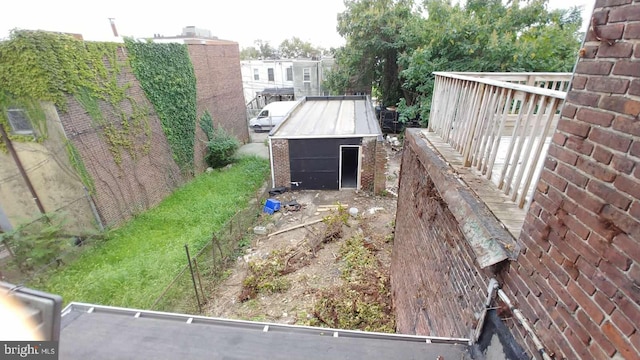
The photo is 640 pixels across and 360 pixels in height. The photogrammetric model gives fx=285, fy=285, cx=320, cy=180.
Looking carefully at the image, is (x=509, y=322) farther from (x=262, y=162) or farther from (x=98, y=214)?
(x=262, y=162)

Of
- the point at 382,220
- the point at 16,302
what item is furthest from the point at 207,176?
the point at 16,302

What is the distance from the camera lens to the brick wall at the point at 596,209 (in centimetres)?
103

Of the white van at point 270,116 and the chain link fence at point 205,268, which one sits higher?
the white van at point 270,116

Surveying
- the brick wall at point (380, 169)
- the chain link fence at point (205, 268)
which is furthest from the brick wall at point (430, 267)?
the brick wall at point (380, 169)

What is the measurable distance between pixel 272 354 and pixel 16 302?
1583 millimetres

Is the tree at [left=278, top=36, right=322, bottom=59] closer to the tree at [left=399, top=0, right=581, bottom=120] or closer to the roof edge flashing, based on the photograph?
the tree at [left=399, top=0, right=581, bottom=120]

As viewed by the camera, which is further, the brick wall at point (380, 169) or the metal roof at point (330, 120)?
the metal roof at point (330, 120)

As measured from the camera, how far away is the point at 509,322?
1683mm

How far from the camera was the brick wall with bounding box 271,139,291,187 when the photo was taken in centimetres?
1034

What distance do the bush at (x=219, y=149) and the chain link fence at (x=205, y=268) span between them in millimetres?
5279

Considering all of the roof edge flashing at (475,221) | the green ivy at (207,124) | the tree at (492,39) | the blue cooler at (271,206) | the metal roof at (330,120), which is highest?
the tree at (492,39)

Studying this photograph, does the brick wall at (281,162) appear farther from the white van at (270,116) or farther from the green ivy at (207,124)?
the white van at (270,116)

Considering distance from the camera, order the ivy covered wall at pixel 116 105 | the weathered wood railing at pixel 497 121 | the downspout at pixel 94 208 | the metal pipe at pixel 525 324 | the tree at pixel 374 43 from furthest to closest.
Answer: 1. the tree at pixel 374 43
2. the downspout at pixel 94 208
3. the ivy covered wall at pixel 116 105
4. the weathered wood railing at pixel 497 121
5. the metal pipe at pixel 525 324

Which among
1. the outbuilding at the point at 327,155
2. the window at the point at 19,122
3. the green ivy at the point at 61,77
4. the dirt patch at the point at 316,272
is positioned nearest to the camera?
the dirt patch at the point at 316,272
